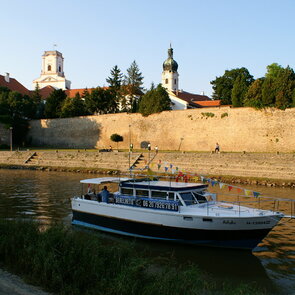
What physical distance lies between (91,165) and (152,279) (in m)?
32.5

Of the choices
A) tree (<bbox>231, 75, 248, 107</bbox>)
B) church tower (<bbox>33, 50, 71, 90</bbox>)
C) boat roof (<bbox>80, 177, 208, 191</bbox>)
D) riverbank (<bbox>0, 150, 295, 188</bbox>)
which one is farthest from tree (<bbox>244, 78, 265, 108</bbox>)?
church tower (<bbox>33, 50, 71, 90</bbox>)

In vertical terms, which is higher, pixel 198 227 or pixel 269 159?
pixel 269 159

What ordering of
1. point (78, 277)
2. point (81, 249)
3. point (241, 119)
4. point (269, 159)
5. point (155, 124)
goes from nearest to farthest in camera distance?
1. point (78, 277)
2. point (81, 249)
3. point (269, 159)
4. point (241, 119)
5. point (155, 124)

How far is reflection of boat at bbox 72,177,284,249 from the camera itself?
465 inches

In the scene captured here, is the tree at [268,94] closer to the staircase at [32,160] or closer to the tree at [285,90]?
the tree at [285,90]

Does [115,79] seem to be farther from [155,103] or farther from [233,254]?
[233,254]

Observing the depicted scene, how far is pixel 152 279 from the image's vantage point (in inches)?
291

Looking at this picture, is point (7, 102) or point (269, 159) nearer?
point (269, 159)

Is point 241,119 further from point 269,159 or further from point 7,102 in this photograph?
point 7,102

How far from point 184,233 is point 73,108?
51.9 meters

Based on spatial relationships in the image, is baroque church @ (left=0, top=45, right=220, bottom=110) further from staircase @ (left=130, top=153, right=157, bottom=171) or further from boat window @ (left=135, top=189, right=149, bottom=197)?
boat window @ (left=135, top=189, right=149, bottom=197)

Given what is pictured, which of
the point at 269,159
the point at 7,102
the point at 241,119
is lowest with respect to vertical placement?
the point at 269,159

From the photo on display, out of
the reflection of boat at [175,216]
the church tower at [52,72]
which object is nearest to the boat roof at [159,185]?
the reflection of boat at [175,216]

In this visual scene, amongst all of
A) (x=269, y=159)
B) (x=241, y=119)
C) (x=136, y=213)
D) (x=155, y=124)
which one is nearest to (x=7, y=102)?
(x=155, y=124)
